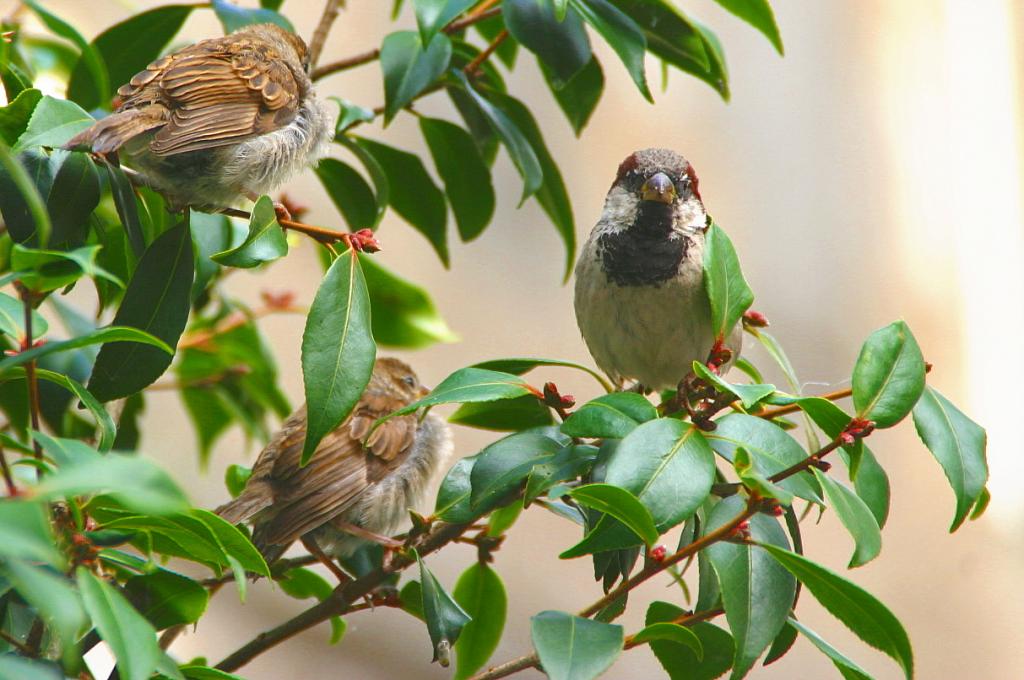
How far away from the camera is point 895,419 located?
1021 millimetres

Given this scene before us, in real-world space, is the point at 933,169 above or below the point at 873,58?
below

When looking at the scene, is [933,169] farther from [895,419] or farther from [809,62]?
[895,419]

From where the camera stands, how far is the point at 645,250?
5.22 feet

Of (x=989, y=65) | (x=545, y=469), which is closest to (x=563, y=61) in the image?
(x=545, y=469)

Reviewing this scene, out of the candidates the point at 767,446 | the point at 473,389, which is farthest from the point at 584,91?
the point at 767,446

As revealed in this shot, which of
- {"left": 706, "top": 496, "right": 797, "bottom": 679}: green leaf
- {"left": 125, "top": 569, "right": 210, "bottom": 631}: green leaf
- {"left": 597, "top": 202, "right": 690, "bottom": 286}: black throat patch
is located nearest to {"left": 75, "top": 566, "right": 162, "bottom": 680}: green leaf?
{"left": 125, "top": 569, "right": 210, "bottom": 631}: green leaf

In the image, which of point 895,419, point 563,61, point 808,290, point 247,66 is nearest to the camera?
point 895,419

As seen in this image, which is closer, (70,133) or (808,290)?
(70,133)

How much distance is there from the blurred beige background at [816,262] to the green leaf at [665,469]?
2654mm

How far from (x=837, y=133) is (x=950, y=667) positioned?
200 cm

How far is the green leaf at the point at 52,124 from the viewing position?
1.04 m

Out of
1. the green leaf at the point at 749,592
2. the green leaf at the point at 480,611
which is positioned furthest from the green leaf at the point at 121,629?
the green leaf at the point at 480,611

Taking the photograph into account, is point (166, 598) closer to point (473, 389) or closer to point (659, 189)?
point (473, 389)

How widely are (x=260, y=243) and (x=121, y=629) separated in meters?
0.39
